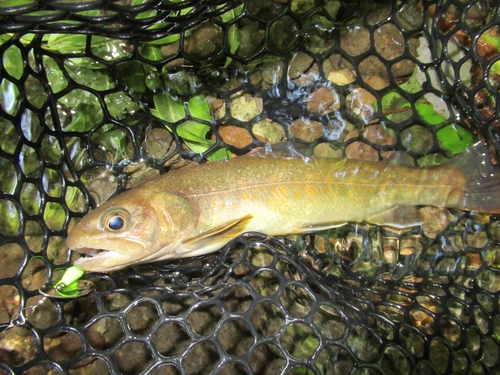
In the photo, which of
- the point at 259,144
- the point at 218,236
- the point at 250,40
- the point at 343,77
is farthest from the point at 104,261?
the point at 343,77

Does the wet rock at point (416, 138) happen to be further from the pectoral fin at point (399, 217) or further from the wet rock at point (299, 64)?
the wet rock at point (299, 64)

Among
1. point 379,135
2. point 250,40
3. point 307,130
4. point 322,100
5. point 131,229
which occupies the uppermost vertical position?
point 250,40

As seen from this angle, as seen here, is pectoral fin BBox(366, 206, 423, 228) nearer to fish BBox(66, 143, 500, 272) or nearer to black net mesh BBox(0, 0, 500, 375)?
fish BBox(66, 143, 500, 272)

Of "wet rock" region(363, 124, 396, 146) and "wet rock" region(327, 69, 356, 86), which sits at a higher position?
"wet rock" region(327, 69, 356, 86)

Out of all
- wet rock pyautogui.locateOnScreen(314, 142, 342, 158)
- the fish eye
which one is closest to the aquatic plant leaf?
wet rock pyautogui.locateOnScreen(314, 142, 342, 158)

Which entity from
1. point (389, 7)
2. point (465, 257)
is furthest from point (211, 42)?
point (465, 257)

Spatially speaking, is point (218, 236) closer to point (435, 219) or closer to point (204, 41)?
point (204, 41)

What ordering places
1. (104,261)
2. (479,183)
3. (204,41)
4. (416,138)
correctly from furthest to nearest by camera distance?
(416,138)
(204,41)
(479,183)
(104,261)
